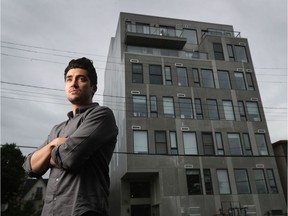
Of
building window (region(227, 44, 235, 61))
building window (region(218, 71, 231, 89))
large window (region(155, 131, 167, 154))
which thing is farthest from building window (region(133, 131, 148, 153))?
building window (region(227, 44, 235, 61))

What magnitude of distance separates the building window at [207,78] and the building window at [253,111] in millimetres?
3969

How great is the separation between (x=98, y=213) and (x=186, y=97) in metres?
22.4

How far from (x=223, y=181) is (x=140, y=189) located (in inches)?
275

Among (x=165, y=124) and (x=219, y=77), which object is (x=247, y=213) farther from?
(x=219, y=77)

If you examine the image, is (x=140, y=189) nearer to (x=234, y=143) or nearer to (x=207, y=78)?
A: (x=234, y=143)

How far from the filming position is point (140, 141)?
20.9 meters

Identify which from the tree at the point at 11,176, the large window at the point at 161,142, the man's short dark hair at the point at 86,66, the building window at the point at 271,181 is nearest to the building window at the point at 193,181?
the large window at the point at 161,142

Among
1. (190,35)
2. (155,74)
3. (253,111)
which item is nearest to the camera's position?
(155,74)

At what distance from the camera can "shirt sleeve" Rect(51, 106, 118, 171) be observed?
1676 mm

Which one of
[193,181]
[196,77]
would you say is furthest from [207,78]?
[193,181]

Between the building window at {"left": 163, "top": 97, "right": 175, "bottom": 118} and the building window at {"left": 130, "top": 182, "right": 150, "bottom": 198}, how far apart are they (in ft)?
20.6

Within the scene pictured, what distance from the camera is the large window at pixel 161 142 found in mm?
21016

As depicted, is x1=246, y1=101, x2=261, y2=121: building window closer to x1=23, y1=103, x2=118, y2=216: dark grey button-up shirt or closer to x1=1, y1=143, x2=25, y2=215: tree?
x1=1, y1=143, x2=25, y2=215: tree

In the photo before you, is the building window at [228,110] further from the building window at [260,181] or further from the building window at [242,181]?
the building window at [260,181]
